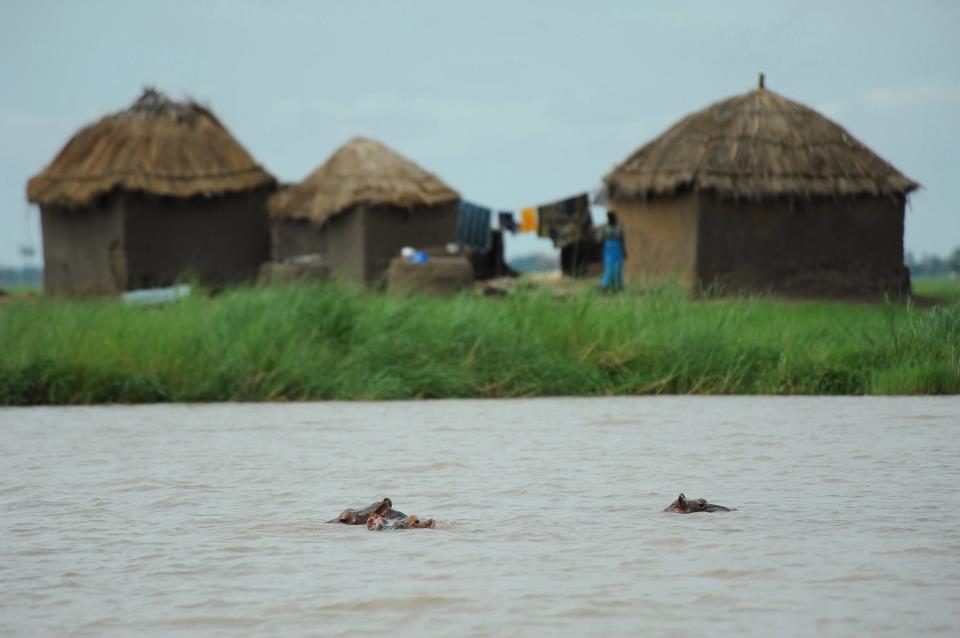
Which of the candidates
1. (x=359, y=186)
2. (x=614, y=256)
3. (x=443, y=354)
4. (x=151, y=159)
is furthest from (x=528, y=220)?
(x=443, y=354)

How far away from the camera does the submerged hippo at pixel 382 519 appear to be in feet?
15.2

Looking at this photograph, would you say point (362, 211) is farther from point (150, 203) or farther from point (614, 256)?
point (614, 256)

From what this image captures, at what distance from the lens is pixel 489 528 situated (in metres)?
4.68

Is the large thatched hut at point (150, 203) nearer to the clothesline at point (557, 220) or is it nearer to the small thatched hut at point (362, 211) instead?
the small thatched hut at point (362, 211)

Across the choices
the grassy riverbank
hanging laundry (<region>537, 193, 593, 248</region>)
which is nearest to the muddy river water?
the grassy riverbank

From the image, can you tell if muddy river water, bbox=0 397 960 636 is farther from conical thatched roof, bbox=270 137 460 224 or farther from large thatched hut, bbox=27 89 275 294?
conical thatched roof, bbox=270 137 460 224

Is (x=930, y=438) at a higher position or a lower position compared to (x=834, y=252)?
lower

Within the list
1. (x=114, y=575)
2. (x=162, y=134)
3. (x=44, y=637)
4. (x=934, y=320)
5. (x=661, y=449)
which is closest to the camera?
(x=44, y=637)

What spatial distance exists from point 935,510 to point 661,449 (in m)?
1.99

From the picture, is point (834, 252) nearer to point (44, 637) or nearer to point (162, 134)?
point (162, 134)

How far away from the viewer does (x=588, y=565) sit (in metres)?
4.04

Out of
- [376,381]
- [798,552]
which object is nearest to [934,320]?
[376,381]

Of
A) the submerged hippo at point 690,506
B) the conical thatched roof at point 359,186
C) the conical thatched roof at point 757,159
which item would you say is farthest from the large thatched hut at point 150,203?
the submerged hippo at point 690,506

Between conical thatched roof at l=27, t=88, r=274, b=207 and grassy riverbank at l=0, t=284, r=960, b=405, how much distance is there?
10.6 meters
